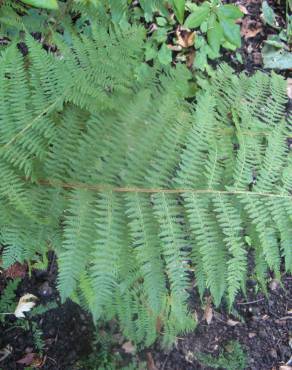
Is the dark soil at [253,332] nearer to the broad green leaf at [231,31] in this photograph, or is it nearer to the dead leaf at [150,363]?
the dead leaf at [150,363]

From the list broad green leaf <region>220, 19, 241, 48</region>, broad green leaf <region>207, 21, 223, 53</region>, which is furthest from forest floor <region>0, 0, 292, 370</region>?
broad green leaf <region>220, 19, 241, 48</region>

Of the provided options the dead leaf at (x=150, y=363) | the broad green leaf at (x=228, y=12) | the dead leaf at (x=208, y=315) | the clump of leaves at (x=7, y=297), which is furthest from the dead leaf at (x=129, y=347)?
the broad green leaf at (x=228, y=12)

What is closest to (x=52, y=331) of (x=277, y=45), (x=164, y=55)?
(x=164, y=55)

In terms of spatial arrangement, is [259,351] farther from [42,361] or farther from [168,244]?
[168,244]

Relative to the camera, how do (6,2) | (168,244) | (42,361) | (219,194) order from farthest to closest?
(42,361)
(6,2)
(219,194)
(168,244)

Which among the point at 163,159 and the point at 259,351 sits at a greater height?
the point at 163,159

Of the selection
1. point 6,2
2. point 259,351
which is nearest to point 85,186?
point 6,2

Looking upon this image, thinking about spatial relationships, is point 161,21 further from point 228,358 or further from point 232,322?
point 228,358
